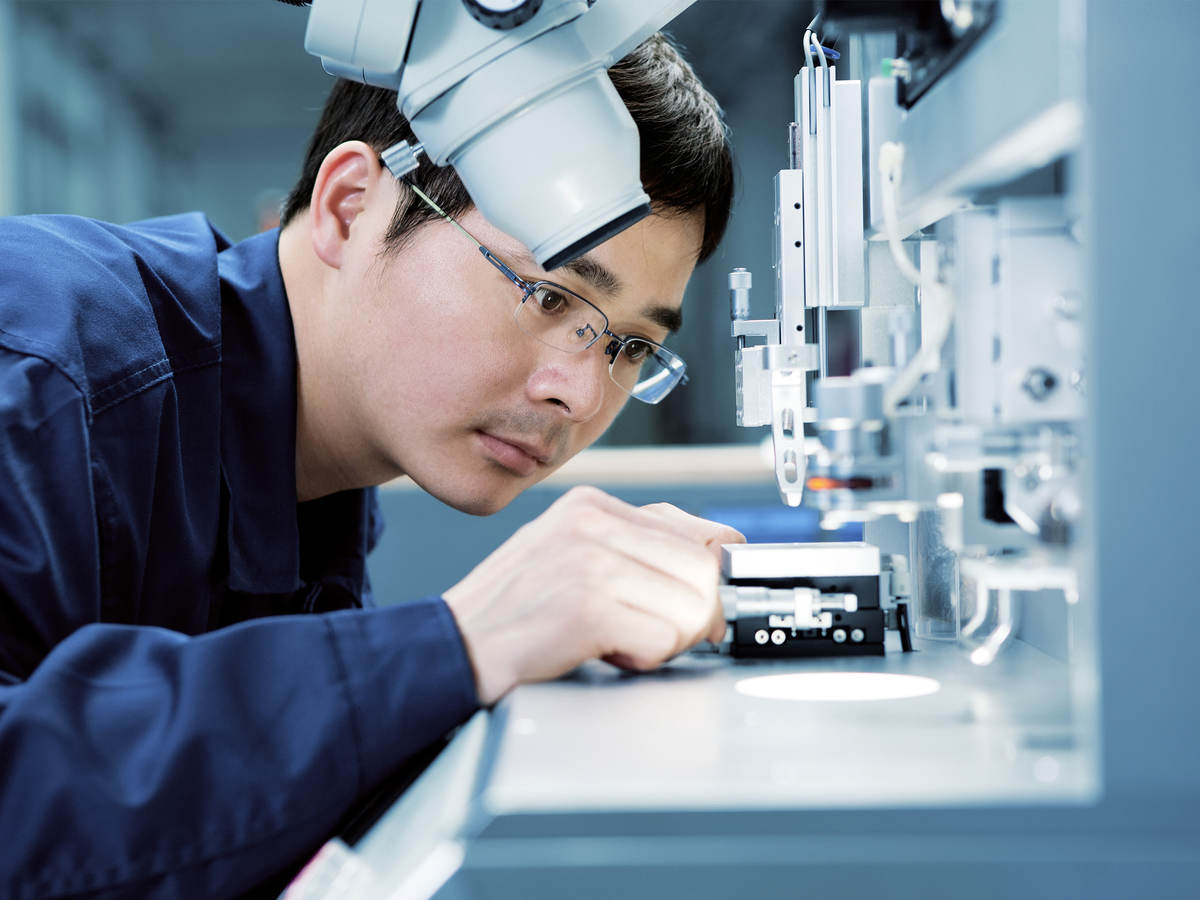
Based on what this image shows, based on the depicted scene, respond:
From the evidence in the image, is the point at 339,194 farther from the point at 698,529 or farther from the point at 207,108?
the point at 207,108

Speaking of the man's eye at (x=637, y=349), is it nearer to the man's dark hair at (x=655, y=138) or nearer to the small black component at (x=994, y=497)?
the man's dark hair at (x=655, y=138)

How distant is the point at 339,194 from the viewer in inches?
47.4

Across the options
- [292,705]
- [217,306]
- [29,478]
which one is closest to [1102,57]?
[292,705]

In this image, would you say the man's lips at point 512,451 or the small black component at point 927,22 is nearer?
the small black component at point 927,22

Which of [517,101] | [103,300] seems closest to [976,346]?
[517,101]

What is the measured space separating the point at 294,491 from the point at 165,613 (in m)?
0.18

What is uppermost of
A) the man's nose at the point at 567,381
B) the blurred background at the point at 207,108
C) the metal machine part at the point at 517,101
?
the blurred background at the point at 207,108

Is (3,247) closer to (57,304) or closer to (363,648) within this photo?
(57,304)

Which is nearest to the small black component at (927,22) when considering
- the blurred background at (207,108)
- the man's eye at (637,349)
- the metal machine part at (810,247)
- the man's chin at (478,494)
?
the metal machine part at (810,247)

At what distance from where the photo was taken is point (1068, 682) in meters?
0.76

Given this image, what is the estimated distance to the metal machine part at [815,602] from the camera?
0.87 m

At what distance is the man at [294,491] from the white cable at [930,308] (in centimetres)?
21

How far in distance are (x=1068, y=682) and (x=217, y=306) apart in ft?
2.85

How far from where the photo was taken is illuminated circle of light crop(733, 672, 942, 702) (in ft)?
2.46
